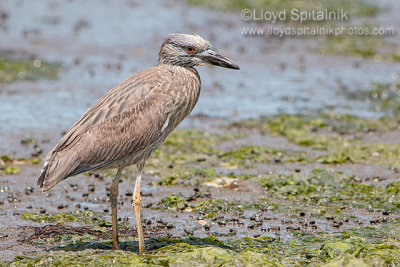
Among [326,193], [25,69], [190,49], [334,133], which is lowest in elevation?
[326,193]

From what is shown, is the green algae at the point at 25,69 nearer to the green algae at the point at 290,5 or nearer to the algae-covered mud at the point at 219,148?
the algae-covered mud at the point at 219,148

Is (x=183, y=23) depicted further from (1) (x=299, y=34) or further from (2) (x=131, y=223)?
(2) (x=131, y=223)

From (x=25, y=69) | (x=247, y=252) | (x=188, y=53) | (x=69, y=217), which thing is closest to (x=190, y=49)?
(x=188, y=53)

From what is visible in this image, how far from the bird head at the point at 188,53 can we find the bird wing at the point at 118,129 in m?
0.44

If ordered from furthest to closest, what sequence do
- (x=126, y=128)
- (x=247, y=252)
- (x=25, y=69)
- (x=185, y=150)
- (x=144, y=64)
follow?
(x=144, y=64)
(x=25, y=69)
(x=185, y=150)
(x=126, y=128)
(x=247, y=252)

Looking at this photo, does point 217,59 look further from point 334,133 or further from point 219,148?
point 334,133

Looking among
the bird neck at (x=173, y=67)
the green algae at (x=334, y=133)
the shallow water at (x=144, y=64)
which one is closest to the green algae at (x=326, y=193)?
the green algae at (x=334, y=133)

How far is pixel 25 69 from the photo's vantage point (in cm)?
1703

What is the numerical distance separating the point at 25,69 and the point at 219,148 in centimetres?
648

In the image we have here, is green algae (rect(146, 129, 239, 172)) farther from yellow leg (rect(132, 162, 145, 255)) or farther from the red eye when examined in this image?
the red eye

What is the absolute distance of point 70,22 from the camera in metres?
21.6

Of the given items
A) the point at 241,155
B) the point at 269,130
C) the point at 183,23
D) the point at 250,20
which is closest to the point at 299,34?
the point at 250,20

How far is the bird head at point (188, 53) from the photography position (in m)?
8.41

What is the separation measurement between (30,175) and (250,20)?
1371 centimetres
